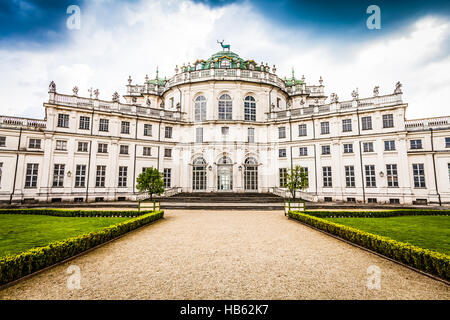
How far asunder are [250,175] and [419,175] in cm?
1999

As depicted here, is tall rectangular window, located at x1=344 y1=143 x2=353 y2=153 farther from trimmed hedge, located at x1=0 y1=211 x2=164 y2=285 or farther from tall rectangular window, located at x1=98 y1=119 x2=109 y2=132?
tall rectangular window, located at x1=98 y1=119 x2=109 y2=132

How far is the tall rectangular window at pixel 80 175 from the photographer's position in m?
26.1

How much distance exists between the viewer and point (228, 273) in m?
6.19

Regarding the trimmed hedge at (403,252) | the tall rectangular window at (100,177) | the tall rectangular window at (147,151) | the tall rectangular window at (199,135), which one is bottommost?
the trimmed hedge at (403,252)

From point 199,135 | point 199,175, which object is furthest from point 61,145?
point 199,175

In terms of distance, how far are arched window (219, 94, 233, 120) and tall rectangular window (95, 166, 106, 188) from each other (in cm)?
1757

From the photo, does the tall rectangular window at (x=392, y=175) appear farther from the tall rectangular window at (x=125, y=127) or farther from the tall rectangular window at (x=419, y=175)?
the tall rectangular window at (x=125, y=127)

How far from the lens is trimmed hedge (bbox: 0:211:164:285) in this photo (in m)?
5.43

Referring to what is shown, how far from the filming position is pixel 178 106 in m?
33.7

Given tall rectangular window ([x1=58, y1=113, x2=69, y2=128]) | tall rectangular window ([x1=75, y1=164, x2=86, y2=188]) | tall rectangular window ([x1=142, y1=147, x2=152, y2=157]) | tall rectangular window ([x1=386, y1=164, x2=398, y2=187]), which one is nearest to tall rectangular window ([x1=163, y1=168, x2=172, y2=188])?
tall rectangular window ([x1=142, y1=147, x2=152, y2=157])

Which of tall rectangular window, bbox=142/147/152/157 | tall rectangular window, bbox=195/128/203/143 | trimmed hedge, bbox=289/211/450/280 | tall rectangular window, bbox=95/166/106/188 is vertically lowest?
trimmed hedge, bbox=289/211/450/280

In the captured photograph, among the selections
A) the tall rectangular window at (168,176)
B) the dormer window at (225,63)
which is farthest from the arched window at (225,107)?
the tall rectangular window at (168,176)

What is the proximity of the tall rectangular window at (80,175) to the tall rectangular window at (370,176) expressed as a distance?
112 ft
